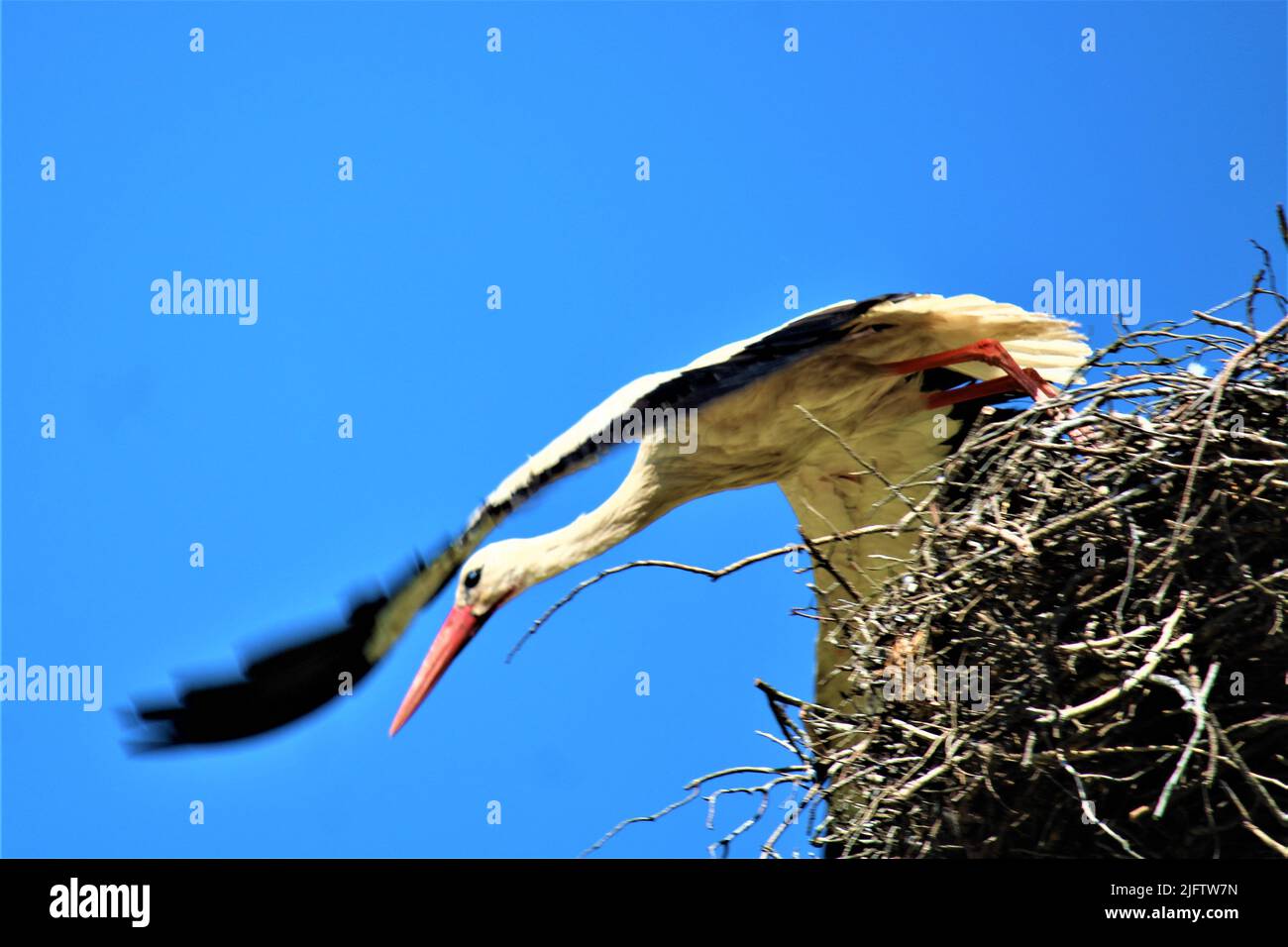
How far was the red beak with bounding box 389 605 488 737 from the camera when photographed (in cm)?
494

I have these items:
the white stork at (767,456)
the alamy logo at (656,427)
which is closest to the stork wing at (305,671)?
the white stork at (767,456)

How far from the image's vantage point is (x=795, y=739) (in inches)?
144

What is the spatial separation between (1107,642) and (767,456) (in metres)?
1.66

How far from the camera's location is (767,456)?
4664mm

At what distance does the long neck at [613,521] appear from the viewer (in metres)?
4.57

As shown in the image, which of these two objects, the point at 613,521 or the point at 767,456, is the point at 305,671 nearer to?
the point at 613,521

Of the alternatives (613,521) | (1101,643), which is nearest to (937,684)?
(1101,643)

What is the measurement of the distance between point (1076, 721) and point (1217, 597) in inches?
12.7

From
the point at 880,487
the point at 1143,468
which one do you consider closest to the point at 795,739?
the point at 1143,468

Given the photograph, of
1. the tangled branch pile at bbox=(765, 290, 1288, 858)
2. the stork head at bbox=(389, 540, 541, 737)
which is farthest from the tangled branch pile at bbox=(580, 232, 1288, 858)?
the stork head at bbox=(389, 540, 541, 737)

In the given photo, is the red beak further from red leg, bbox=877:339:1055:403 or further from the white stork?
red leg, bbox=877:339:1055:403

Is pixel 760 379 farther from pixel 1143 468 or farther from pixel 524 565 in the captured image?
pixel 1143 468
